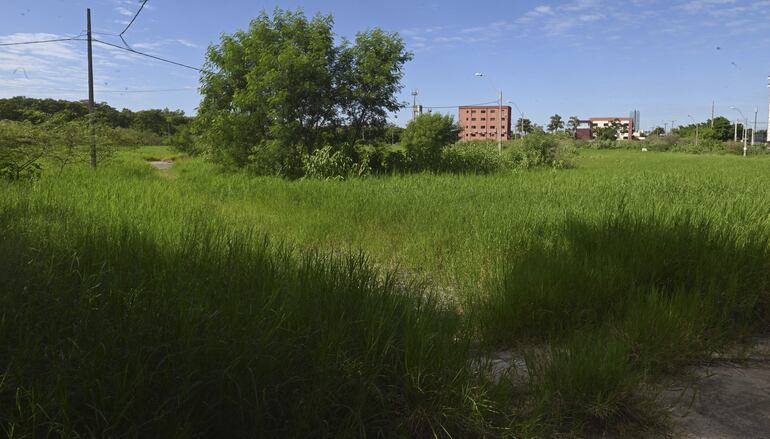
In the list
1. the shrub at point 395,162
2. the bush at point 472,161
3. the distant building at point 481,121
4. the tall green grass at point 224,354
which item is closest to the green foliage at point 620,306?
the tall green grass at point 224,354

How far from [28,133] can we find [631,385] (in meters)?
16.2

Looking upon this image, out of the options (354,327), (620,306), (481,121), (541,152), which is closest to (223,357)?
(354,327)

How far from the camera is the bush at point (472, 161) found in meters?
19.2

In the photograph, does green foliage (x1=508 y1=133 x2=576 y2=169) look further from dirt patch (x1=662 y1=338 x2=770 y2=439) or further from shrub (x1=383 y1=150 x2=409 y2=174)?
dirt patch (x1=662 y1=338 x2=770 y2=439)

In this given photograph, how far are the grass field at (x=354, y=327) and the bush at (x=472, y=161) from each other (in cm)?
1286

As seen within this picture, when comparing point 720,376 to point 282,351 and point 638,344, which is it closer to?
point 638,344

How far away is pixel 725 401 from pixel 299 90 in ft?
49.1

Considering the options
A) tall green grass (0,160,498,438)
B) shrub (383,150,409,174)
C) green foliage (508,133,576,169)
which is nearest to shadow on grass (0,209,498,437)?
tall green grass (0,160,498,438)

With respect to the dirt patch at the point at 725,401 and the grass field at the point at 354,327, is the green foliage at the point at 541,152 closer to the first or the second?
the grass field at the point at 354,327

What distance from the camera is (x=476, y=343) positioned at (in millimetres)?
4020

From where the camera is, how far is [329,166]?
54.1ft

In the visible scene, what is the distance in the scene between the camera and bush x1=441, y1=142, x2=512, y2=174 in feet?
63.0

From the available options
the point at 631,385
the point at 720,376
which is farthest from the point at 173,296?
the point at 720,376

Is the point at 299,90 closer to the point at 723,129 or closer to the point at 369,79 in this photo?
the point at 369,79
